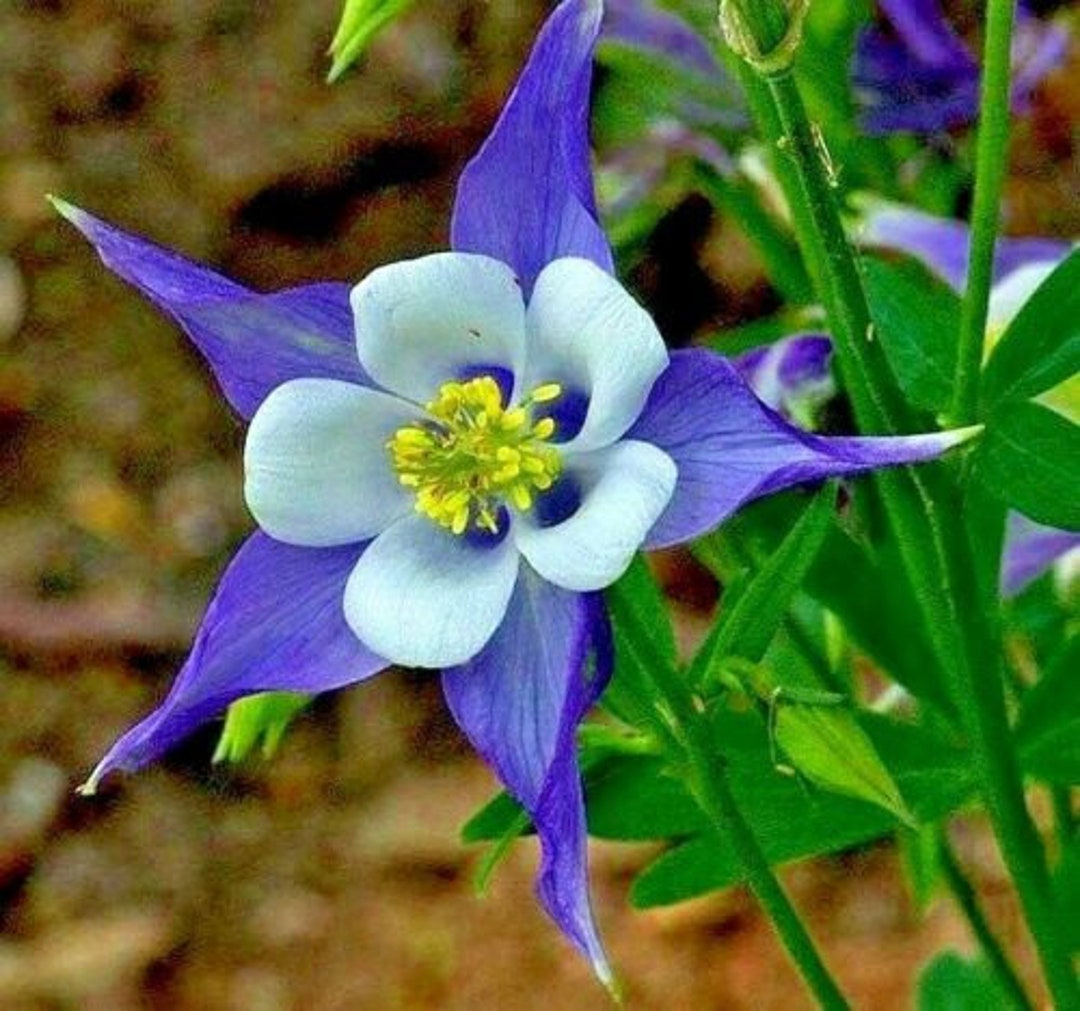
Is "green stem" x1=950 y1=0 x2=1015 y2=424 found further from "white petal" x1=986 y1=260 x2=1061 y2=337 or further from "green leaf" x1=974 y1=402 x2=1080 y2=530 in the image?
"white petal" x1=986 y1=260 x2=1061 y2=337

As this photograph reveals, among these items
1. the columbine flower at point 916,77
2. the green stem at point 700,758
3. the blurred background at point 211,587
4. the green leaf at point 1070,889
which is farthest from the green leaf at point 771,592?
the blurred background at point 211,587

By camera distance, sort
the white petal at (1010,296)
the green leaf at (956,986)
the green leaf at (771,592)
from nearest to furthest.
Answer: the green leaf at (771,592) < the white petal at (1010,296) < the green leaf at (956,986)

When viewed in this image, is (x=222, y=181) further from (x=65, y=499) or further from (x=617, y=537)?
(x=617, y=537)

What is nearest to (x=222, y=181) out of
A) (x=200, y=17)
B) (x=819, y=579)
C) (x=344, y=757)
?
(x=200, y=17)

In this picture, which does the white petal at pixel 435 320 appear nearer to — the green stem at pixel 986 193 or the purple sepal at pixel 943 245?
the green stem at pixel 986 193

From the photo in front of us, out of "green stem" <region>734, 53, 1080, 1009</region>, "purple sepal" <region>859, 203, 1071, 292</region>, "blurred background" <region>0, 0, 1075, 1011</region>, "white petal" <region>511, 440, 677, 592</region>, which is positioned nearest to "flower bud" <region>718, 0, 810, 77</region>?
"green stem" <region>734, 53, 1080, 1009</region>

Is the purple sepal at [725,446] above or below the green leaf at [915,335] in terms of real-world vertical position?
above

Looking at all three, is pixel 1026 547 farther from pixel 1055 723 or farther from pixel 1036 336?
pixel 1036 336
